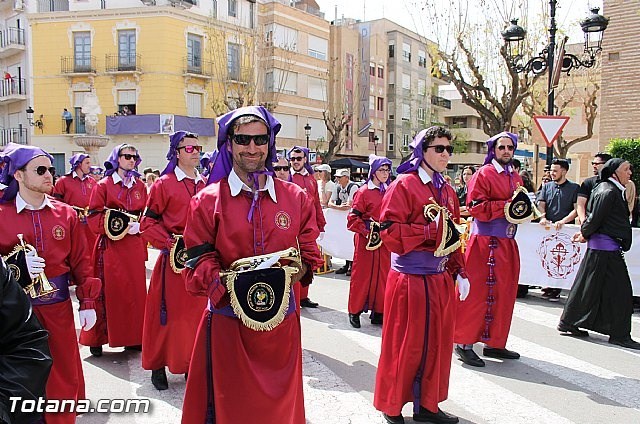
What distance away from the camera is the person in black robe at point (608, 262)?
662cm

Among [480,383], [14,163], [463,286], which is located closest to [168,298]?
[14,163]

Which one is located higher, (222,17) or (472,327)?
(222,17)

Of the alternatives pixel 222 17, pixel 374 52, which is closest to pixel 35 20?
pixel 222 17

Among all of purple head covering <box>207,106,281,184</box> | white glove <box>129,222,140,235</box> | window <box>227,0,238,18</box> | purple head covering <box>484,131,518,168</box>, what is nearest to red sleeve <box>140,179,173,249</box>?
white glove <box>129,222,140,235</box>

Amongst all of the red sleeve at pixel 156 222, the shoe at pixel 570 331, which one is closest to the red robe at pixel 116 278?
the red sleeve at pixel 156 222

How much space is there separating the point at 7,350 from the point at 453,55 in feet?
58.1

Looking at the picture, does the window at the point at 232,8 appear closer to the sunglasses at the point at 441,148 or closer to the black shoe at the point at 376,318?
the black shoe at the point at 376,318

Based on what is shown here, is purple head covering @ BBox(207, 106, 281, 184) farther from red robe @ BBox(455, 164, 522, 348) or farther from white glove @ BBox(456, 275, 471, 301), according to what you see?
red robe @ BBox(455, 164, 522, 348)

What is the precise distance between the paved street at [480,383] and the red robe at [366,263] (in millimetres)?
383

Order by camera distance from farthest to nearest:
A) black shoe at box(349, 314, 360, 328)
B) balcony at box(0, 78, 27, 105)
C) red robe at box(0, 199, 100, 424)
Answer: balcony at box(0, 78, 27, 105), black shoe at box(349, 314, 360, 328), red robe at box(0, 199, 100, 424)

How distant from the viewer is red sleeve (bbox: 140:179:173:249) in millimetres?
5090

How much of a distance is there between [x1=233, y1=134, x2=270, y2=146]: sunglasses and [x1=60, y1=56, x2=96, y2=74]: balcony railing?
33478mm

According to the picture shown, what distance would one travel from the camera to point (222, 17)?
117 ft

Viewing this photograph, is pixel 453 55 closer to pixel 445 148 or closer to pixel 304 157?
pixel 304 157
